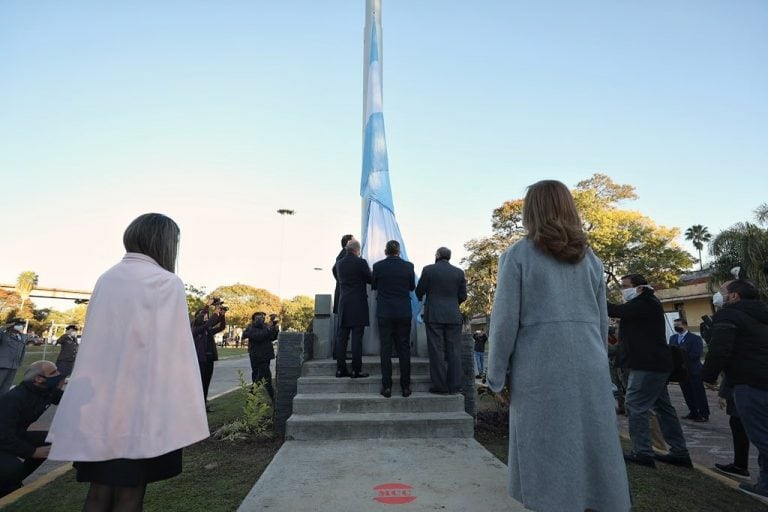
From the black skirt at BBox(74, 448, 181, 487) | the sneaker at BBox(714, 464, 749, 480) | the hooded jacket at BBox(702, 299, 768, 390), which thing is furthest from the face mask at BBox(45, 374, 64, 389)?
the sneaker at BBox(714, 464, 749, 480)

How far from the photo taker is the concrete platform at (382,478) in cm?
321

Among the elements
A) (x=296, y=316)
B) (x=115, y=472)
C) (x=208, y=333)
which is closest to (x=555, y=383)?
(x=115, y=472)

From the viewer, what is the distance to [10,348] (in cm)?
739

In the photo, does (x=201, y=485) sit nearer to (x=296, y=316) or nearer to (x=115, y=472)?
(x=115, y=472)

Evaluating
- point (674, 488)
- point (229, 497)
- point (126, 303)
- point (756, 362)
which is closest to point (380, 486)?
point (229, 497)

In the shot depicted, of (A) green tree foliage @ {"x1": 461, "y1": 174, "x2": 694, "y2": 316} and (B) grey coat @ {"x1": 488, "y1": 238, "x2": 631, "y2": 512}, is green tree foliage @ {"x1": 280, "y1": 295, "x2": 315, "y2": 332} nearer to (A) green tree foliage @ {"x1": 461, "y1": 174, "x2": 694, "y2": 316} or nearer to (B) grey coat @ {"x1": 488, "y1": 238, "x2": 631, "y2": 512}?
(A) green tree foliage @ {"x1": 461, "y1": 174, "x2": 694, "y2": 316}

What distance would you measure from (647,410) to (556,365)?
3490 mm

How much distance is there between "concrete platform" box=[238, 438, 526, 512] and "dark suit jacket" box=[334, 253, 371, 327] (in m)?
1.76

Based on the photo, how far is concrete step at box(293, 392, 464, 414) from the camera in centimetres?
538

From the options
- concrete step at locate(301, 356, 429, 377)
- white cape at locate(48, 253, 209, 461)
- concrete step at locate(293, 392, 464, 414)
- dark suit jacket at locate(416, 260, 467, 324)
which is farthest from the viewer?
concrete step at locate(301, 356, 429, 377)

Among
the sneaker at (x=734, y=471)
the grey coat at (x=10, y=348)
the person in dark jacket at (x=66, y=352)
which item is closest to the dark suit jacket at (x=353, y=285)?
the sneaker at (x=734, y=471)

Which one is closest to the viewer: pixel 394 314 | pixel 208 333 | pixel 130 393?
pixel 130 393

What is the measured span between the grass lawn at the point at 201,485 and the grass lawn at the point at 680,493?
9.44 feet

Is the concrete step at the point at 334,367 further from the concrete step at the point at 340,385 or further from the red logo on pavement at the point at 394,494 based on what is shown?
the red logo on pavement at the point at 394,494
